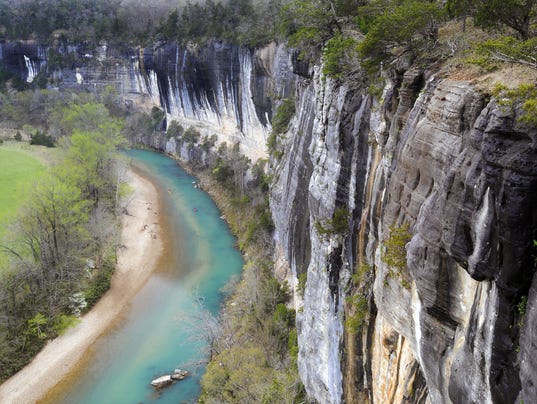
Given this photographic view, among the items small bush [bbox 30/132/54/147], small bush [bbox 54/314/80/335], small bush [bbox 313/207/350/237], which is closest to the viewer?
small bush [bbox 313/207/350/237]

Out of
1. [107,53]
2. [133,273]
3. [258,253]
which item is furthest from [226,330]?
[107,53]

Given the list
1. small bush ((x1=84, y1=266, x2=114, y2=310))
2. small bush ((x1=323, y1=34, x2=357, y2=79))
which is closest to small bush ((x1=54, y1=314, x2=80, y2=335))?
small bush ((x1=84, y1=266, x2=114, y2=310))

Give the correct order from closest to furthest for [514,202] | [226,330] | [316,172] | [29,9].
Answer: [514,202], [316,172], [226,330], [29,9]

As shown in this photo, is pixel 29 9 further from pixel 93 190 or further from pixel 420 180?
pixel 420 180

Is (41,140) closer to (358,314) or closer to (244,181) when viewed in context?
(244,181)

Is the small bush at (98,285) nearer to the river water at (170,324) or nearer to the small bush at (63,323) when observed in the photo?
the small bush at (63,323)

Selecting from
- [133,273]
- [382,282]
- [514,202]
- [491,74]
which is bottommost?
[133,273]

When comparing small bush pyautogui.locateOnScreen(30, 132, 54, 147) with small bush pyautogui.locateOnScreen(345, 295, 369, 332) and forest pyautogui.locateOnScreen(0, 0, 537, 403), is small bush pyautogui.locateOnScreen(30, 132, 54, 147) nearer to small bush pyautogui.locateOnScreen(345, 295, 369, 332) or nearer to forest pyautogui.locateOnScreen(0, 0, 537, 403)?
forest pyautogui.locateOnScreen(0, 0, 537, 403)

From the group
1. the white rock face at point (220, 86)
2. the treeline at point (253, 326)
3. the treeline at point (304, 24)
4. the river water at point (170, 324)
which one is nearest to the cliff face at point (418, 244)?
the treeline at point (304, 24)
